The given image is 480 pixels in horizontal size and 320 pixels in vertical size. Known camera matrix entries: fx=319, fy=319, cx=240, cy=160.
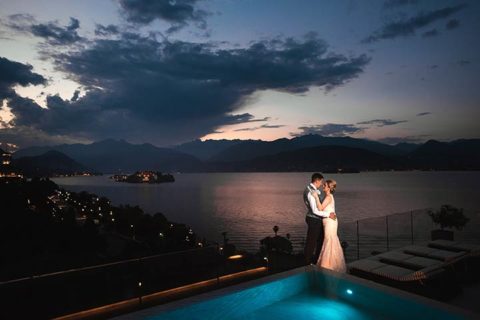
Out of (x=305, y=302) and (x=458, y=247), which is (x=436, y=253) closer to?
(x=458, y=247)

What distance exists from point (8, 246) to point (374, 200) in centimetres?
6710

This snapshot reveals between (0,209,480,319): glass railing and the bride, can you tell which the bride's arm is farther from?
(0,209,480,319): glass railing

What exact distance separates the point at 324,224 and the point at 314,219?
0.67 ft

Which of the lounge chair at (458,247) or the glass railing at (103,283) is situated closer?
the glass railing at (103,283)

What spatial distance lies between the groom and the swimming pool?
18.9 inches

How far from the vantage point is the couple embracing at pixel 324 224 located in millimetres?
5711

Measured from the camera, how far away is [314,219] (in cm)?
588

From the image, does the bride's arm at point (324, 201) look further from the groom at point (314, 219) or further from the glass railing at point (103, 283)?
the glass railing at point (103, 283)

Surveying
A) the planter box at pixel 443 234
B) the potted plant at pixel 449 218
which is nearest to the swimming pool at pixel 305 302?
the planter box at pixel 443 234

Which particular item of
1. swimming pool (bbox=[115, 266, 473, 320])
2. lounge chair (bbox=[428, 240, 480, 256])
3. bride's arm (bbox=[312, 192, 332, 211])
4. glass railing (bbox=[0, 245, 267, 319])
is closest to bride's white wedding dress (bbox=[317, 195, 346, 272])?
bride's arm (bbox=[312, 192, 332, 211])

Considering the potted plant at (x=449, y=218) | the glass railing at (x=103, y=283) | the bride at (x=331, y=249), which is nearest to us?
the glass railing at (x=103, y=283)

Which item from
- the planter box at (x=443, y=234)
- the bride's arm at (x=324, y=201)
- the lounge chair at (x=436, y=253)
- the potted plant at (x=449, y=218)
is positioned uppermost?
the bride's arm at (x=324, y=201)

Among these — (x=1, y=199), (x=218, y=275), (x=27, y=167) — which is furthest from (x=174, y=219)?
(x=27, y=167)

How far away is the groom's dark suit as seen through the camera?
5.72 metres
